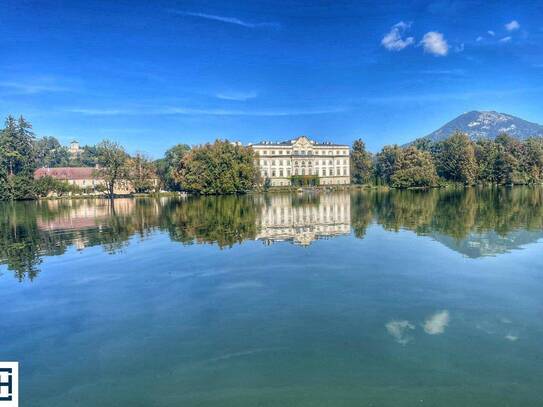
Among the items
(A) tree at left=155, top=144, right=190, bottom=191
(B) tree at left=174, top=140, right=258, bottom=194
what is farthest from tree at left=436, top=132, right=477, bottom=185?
(A) tree at left=155, top=144, right=190, bottom=191

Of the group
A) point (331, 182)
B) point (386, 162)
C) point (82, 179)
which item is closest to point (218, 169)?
point (82, 179)

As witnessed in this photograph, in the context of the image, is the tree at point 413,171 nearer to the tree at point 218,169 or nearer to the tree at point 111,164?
the tree at point 218,169

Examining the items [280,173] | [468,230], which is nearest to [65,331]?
[468,230]

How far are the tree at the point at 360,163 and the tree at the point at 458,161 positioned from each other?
56.8 ft

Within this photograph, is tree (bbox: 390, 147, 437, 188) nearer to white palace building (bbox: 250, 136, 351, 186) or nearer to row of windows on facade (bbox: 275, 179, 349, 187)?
row of windows on facade (bbox: 275, 179, 349, 187)

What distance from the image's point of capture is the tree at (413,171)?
284 feet

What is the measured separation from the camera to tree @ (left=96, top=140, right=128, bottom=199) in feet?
241

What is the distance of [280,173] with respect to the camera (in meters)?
106

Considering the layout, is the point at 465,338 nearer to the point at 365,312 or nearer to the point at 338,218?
the point at 365,312

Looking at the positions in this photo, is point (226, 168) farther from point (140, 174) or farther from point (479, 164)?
point (479, 164)

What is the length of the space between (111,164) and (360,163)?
62127mm

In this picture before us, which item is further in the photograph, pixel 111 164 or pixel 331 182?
pixel 331 182

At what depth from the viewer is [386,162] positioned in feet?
Answer: 326

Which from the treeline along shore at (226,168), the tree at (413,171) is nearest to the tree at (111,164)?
the treeline along shore at (226,168)
